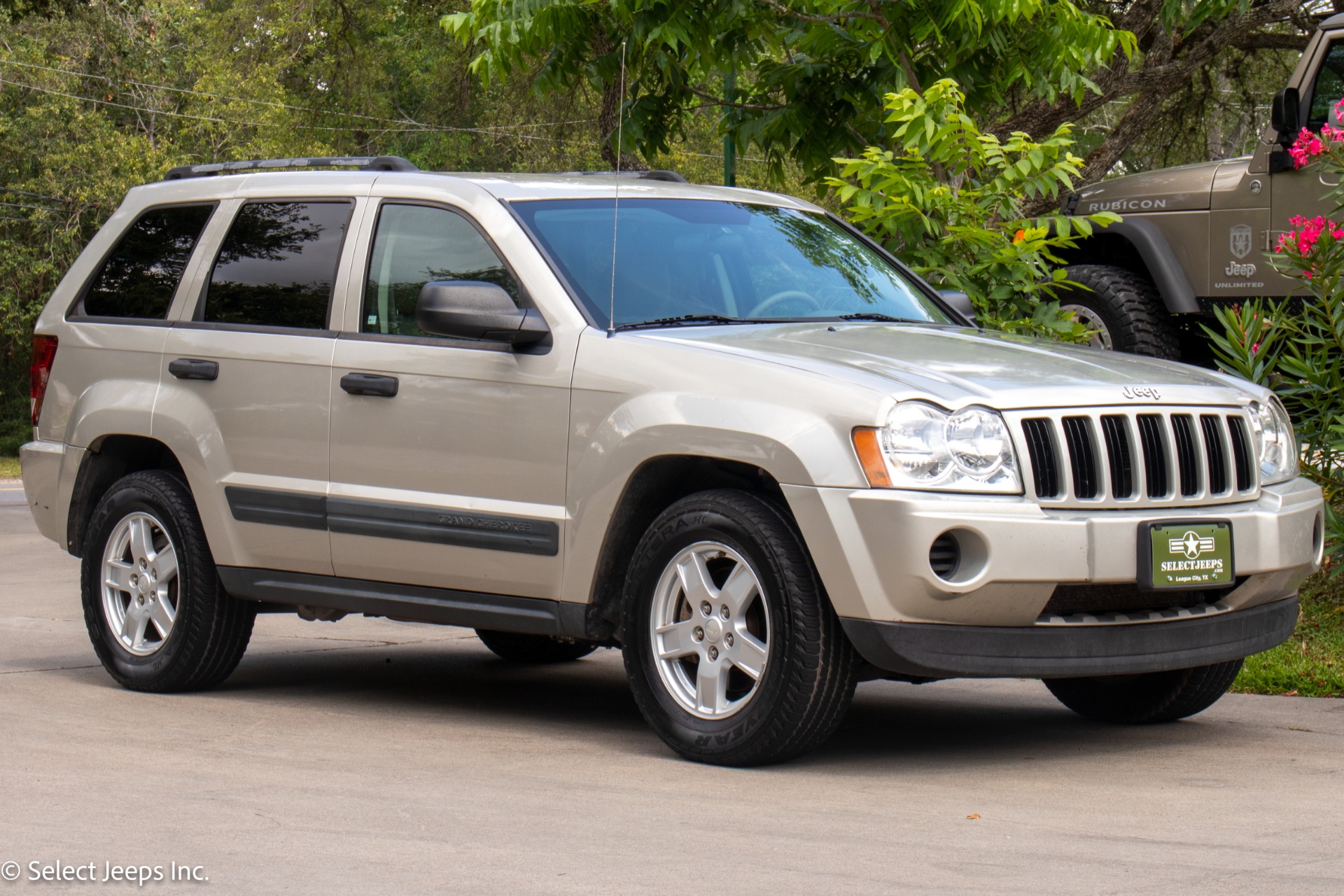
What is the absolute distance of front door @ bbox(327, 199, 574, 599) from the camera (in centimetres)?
616

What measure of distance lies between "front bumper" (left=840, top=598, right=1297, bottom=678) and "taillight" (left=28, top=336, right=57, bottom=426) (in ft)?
13.3

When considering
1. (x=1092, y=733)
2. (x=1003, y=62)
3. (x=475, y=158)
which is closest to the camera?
(x=1092, y=733)

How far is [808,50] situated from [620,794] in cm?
703

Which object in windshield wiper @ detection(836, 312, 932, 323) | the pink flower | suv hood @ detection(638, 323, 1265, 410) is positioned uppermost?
the pink flower

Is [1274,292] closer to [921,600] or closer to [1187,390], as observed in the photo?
[1187,390]

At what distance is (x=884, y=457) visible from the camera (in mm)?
5340

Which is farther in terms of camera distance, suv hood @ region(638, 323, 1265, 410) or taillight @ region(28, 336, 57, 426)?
taillight @ region(28, 336, 57, 426)

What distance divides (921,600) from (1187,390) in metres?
1.20

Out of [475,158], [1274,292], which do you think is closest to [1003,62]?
[1274,292]

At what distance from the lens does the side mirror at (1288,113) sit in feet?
36.1

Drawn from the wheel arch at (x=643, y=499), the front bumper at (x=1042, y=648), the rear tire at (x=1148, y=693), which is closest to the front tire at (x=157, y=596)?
the wheel arch at (x=643, y=499)

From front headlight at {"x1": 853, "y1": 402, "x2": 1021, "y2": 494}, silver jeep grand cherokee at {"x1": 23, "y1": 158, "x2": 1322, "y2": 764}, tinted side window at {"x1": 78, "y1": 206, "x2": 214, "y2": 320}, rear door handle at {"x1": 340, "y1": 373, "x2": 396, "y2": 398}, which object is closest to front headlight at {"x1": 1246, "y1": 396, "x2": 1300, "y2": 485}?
A: silver jeep grand cherokee at {"x1": 23, "y1": 158, "x2": 1322, "y2": 764}

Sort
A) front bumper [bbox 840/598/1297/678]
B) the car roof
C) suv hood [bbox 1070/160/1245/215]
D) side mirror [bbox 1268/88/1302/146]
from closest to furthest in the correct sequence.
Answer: front bumper [bbox 840/598/1297/678], the car roof, side mirror [bbox 1268/88/1302/146], suv hood [bbox 1070/160/1245/215]

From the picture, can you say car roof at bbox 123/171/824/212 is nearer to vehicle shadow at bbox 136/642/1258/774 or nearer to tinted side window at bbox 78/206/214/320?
tinted side window at bbox 78/206/214/320
